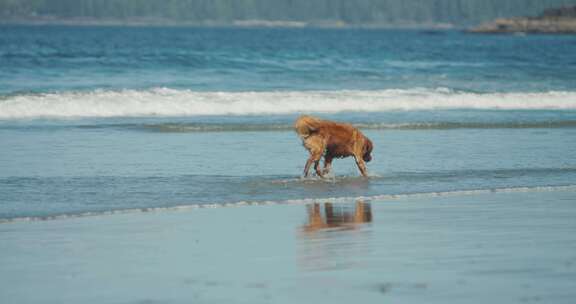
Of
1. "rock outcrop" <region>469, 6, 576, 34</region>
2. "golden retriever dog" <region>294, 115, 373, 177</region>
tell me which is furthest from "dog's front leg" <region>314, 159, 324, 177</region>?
"rock outcrop" <region>469, 6, 576, 34</region>

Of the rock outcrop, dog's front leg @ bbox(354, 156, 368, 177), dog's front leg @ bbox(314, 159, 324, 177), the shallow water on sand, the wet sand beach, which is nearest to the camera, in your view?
the wet sand beach

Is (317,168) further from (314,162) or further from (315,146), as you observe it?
(315,146)

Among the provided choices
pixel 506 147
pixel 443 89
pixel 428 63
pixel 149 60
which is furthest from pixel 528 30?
pixel 506 147

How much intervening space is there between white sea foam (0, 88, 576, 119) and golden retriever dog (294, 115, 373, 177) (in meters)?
9.54

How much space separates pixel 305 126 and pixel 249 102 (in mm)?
11765

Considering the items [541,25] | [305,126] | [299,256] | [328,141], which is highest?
[541,25]

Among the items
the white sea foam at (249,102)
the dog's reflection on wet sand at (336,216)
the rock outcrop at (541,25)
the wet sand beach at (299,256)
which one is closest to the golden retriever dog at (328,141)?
the dog's reflection on wet sand at (336,216)

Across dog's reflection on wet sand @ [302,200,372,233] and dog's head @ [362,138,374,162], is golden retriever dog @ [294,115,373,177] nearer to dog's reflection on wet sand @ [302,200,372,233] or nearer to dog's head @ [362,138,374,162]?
dog's head @ [362,138,374,162]

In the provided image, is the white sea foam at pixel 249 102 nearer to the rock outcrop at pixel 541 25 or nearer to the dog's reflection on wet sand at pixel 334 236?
the dog's reflection on wet sand at pixel 334 236

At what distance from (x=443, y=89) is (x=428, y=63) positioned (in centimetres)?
1794

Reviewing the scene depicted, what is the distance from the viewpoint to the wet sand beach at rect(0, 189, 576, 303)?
6957 millimetres

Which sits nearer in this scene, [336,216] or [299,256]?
[299,256]

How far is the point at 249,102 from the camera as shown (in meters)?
23.6

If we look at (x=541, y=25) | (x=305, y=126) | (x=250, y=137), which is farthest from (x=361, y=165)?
(x=541, y=25)
